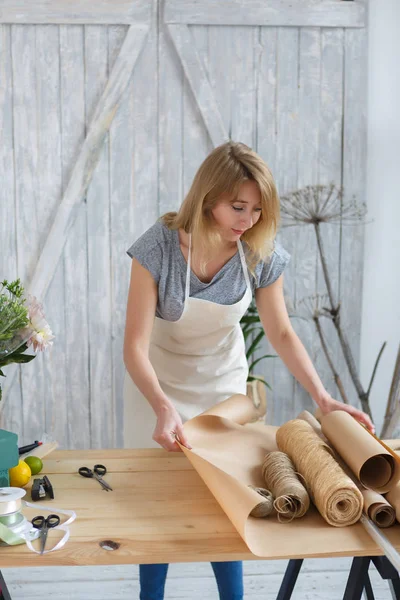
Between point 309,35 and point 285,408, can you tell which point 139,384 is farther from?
point 309,35

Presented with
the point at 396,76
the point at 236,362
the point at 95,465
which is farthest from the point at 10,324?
the point at 396,76

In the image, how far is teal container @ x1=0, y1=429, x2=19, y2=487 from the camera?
1.48 m

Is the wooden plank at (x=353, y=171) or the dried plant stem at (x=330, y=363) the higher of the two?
the wooden plank at (x=353, y=171)

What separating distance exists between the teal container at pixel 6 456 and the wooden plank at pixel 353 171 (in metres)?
2.39

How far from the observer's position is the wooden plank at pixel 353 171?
11.1 feet

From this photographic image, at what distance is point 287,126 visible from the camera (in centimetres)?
341

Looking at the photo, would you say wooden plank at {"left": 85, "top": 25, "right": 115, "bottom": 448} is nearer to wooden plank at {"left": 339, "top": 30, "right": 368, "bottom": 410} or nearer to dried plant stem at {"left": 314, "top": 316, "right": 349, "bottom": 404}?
dried plant stem at {"left": 314, "top": 316, "right": 349, "bottom": 404}

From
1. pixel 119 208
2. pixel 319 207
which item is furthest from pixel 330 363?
pixel 119 208

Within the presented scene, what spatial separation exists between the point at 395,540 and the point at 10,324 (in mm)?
884

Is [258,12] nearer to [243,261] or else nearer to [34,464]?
[243,261]

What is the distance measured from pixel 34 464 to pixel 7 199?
6.98 ft

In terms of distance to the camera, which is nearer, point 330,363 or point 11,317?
point 11,317

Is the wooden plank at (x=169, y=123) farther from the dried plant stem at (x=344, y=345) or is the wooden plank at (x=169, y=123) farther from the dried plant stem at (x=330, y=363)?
the dried plant stem at (x=330, y=363)

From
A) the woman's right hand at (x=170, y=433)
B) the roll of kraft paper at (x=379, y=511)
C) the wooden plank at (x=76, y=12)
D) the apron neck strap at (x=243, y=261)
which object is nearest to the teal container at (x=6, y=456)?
the woman's right hand at (x=170, y=433)
